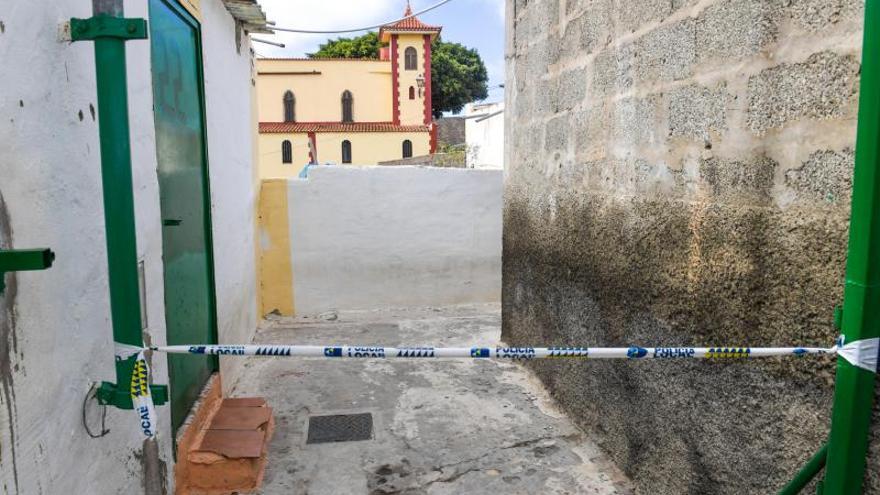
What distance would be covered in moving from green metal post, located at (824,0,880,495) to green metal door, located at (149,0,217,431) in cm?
271

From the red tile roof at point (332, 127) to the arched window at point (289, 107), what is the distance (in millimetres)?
1700

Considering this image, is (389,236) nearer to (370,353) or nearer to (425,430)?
(425,430)

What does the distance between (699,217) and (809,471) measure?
1.06 m

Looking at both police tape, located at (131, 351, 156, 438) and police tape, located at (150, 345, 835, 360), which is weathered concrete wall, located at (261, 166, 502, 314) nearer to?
police tape, located at (150, 345, 835, 360)

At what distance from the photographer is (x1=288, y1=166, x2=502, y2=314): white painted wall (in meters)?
7.15

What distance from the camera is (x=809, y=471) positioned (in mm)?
1821

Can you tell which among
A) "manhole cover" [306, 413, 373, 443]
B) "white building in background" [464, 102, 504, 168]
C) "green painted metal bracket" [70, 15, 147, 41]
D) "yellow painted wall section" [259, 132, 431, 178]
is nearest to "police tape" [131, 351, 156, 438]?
"green painted metal bracket" [70, 15, 147, 41]

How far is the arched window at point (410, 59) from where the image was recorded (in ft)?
105

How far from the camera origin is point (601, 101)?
350 centimetres

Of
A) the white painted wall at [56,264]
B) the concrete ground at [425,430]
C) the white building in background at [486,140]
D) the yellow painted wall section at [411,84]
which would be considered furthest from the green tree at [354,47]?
the white painted wall at [56,264]

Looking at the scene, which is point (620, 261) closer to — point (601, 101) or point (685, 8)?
point (601, 101)

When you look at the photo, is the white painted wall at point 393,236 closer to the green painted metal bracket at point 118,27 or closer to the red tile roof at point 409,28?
the green painted metal bracket at point 118,27

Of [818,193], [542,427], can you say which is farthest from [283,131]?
[818,193]

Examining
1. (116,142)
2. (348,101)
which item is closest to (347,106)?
(348,101)
